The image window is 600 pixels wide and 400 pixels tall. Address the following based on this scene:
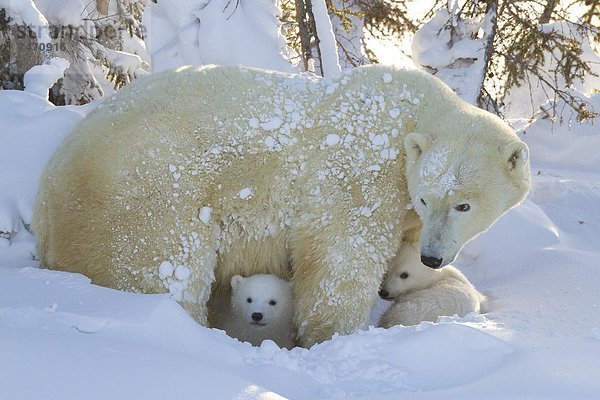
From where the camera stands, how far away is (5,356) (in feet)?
9.16

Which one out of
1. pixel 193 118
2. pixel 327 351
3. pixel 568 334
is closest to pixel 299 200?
pixel 193 118

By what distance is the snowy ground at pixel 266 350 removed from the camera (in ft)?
9.43

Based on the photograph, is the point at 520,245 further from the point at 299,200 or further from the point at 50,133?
the point at 50,133

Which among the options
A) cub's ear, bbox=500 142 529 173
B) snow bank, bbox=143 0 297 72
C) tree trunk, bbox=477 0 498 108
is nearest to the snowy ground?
cub's ear, bbox=500 142 529 173

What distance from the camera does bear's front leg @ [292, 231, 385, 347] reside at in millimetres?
4703

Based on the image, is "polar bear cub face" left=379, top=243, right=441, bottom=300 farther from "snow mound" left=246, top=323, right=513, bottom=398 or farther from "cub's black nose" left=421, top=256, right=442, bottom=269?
"snow mound" left=246, top=323, right=513, bottom=398

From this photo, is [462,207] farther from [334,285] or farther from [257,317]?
[257,317]

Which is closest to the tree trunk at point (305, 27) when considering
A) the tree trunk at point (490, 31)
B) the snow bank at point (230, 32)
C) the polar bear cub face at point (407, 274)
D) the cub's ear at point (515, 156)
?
the snow bank at point (230, 32)

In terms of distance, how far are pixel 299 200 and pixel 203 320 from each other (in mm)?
974

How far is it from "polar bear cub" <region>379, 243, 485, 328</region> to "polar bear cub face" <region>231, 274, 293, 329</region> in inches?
28.5

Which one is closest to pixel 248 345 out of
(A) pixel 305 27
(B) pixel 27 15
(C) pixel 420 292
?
(C) pixel 420 292

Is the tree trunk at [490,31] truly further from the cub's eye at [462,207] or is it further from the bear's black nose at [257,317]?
the bear's black nose at [257,317]

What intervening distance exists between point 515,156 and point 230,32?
4.47m

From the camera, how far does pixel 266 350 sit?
3.73 meters
